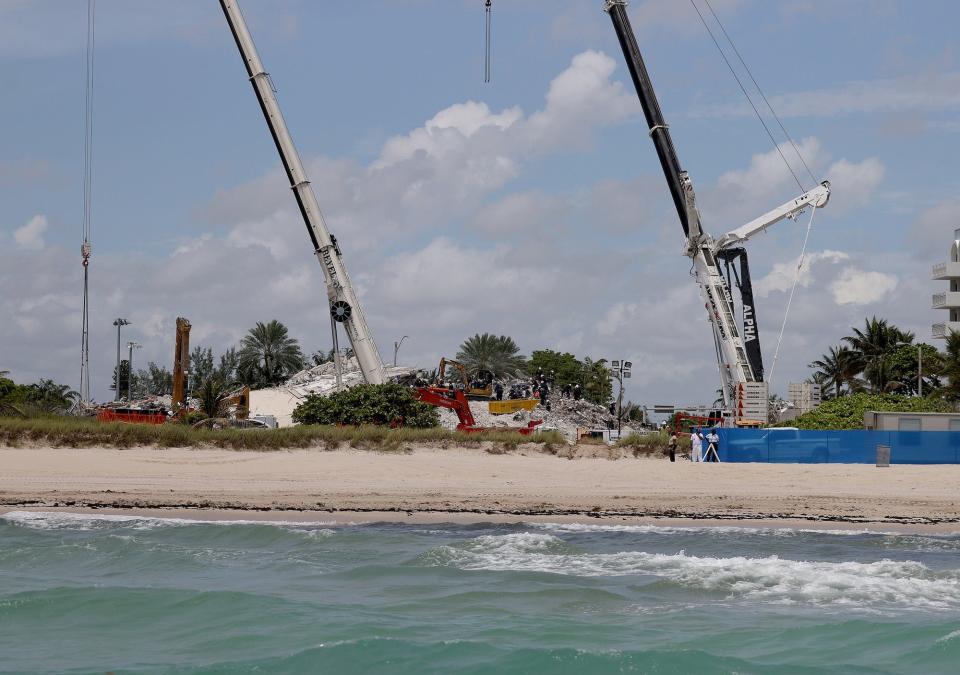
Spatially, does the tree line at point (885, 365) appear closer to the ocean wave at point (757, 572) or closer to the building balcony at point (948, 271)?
the building balcony at point (948, 271)

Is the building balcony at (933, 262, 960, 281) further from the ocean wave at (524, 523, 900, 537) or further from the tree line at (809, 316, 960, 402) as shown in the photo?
the ocean wave at (524, 523, 900, 537)

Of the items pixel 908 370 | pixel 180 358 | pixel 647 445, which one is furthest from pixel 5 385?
pixel 908 370

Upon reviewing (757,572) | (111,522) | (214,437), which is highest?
(214,437)

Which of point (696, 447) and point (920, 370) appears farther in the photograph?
point (920, 370)

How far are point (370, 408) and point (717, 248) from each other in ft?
46.4

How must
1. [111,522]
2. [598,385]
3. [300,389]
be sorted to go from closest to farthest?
[111,522] < [300,389] < [598,385]

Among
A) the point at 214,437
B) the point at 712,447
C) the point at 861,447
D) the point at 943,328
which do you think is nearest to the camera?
the point at 214,437

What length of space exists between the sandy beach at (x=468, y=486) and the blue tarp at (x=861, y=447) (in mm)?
1623

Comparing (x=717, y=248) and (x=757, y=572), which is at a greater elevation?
(x=717, y=248)

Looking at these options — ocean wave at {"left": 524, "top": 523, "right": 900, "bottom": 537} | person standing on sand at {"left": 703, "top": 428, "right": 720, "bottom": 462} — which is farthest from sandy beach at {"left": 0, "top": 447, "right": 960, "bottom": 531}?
person standing on sand at {"left": 703, "top": 428, "right": 720, "bottom": 462}

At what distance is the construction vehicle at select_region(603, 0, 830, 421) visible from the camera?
4266 centimetres

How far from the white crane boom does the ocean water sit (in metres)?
20.9

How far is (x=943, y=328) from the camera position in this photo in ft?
261

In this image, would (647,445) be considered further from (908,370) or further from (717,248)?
(908,370)
